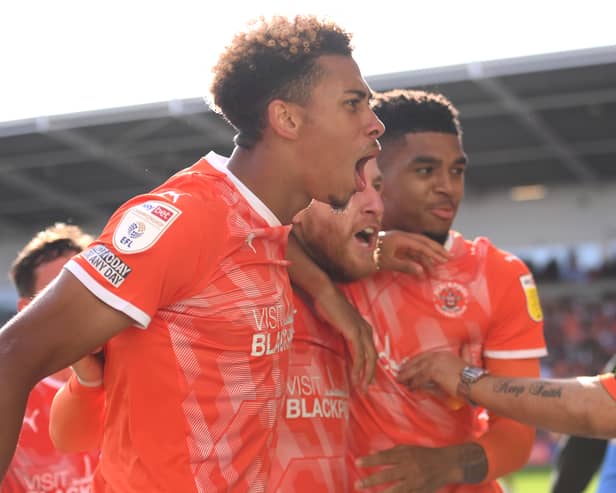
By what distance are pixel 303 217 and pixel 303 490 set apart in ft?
3.44

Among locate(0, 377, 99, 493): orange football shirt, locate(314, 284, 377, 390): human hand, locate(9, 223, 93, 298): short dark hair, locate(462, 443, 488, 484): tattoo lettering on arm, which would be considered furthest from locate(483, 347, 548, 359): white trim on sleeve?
locate(0, 377, 99, 493): orange football shirt

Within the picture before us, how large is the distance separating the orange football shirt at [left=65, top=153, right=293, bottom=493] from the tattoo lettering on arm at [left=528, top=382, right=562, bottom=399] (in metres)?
1.17

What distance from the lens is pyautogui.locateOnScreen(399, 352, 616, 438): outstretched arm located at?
3338 millimetres

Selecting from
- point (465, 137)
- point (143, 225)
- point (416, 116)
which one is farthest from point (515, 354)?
point (465, 137)

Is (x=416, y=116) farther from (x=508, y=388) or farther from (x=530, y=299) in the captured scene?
(x=508, y=388)

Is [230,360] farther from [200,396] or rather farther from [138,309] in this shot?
[138,309]

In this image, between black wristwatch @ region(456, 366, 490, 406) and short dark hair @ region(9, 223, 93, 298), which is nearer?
black wristwatch @ region(456, 366, 490, 406)

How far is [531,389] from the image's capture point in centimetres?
347

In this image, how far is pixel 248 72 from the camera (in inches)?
111

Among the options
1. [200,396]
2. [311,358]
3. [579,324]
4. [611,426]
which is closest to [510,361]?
[611,426]

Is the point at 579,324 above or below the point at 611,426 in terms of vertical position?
below

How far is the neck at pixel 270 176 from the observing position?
2812 mm

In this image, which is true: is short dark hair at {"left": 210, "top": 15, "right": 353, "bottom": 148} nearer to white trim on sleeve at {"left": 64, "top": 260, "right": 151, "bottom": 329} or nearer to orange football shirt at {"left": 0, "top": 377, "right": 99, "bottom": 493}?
white trim on sleeve at {"left": 64, "top": 260, "right": 151, "bottom": 329}

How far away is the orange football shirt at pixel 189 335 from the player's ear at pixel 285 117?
8.3 inches
